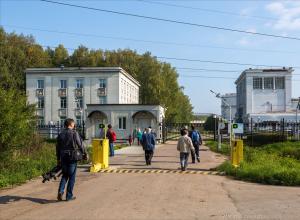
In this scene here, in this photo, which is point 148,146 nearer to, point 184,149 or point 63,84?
point 184,149

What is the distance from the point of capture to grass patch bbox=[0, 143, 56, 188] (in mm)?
14922

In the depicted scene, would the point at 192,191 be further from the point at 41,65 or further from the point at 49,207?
the point at 41,65

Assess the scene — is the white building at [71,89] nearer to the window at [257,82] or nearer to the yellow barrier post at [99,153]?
the window at [257,82]

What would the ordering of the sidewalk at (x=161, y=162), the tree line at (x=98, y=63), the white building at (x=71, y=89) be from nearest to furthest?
1. the sidewalk at (x=161, y=162)
2. the white building at (x=71, y=89)
3. the tree line at (x=98, y=63)

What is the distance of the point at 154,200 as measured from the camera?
11336 millimetres

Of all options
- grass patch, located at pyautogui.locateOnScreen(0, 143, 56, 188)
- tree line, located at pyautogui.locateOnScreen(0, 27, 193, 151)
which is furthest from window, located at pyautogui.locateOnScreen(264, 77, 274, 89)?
grass patch, located at pyautogui.locateOnScreen(0, 143, 56, 188)

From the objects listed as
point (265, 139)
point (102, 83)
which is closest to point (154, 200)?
point (265, 139)

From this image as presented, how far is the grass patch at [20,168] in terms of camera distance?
14.9 meters

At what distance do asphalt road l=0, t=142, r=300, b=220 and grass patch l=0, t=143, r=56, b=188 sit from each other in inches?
20.7

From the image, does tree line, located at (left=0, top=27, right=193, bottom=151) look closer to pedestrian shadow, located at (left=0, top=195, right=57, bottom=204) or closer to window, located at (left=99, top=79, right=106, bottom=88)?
window, located at (left=99, top=79, right=106, bottom=88)

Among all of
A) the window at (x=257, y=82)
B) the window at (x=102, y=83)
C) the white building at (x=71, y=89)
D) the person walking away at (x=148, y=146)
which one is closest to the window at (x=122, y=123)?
the white building at (x=71, y=89)

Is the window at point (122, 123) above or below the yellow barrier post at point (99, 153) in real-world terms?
above

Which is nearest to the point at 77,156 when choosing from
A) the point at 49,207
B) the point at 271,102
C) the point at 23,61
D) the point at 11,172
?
the point at 49,207

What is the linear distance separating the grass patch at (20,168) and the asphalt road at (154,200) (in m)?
0.52
